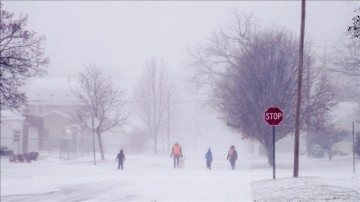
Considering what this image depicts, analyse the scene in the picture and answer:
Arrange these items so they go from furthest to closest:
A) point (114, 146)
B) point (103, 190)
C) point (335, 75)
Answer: point (114, 146) < point (335, 75) < point (103, 190)

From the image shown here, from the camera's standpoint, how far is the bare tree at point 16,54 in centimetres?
2705

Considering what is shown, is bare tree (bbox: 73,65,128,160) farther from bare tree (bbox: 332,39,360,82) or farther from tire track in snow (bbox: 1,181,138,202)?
tire track in snow (bbox: 1,181,138,202)

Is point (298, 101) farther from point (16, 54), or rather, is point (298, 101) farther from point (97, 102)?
point (97, 102)

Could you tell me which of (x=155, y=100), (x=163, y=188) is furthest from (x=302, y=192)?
(x=155, y=100)

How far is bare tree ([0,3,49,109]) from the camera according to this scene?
2705 cm

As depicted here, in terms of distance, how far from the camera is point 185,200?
18.0 m

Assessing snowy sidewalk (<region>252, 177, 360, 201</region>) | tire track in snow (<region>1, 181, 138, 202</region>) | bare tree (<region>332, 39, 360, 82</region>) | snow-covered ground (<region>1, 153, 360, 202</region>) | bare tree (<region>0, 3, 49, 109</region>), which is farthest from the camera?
bare tree (<region>332, 39, 360, 82</region>)

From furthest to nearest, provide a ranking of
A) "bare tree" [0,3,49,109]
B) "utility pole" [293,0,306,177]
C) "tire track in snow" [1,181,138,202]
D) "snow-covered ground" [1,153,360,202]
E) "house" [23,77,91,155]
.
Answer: "house" [23,77,91,155] < "bare tree" [0,3,49,109] < "utility pole" [293,0,306,177] < "tire track in snow" [1,181,138,202] < "snow-covered ground" [1,153,360,202]

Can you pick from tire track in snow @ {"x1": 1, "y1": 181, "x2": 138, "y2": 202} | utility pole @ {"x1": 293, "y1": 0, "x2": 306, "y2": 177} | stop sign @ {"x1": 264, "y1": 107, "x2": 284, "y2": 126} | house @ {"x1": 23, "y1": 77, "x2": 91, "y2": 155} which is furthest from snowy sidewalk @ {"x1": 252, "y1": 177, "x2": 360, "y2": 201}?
house @ {"x1": 23, "y1": 77, "x2": 91, "y2": 155}

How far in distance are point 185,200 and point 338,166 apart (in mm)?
20157

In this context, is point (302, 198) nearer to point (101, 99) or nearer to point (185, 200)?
point (185, 200)

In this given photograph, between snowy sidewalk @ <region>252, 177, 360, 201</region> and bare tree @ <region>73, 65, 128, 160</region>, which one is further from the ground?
bare tree @ <region>73, 65, 128, 160</region>

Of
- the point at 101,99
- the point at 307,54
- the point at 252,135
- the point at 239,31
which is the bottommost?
the point at 252,135

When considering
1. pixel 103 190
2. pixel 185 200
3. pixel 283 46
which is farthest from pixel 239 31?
pixel 185 200
